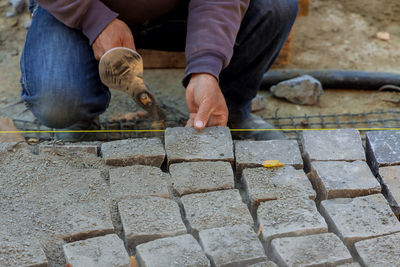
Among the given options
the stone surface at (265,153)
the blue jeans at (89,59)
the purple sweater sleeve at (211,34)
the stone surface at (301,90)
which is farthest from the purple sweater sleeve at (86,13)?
the stone surface at (301,90)

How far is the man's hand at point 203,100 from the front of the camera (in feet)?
8.72

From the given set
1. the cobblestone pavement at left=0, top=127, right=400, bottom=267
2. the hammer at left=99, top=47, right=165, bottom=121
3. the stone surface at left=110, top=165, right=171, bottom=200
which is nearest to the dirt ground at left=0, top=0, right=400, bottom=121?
the hammer at left=99, top=47, right=165, bottom=121

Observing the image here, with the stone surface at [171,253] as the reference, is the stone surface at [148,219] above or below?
below

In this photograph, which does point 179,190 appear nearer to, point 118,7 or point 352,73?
point 118,7

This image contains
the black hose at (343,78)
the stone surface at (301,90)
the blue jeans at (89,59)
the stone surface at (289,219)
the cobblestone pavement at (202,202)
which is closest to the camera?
the cobblestone pavement at (202,202)

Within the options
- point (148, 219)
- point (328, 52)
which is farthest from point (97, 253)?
point (328, 52)

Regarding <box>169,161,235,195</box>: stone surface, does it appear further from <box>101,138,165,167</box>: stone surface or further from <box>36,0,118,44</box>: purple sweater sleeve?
<box>36,0,118,44</box>: purple sweater sleeve

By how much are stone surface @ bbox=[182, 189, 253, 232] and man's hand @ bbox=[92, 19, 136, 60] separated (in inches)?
37.4

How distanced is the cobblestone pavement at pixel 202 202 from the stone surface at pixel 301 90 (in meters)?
1.27

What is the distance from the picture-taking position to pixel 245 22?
126 inches

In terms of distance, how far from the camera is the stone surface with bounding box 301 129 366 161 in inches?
103

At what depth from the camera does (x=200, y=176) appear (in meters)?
2.47

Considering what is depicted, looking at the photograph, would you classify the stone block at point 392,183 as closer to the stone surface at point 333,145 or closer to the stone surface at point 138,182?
the stone surface at point 333,145

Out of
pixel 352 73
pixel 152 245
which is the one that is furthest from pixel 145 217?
pixel 352 73
